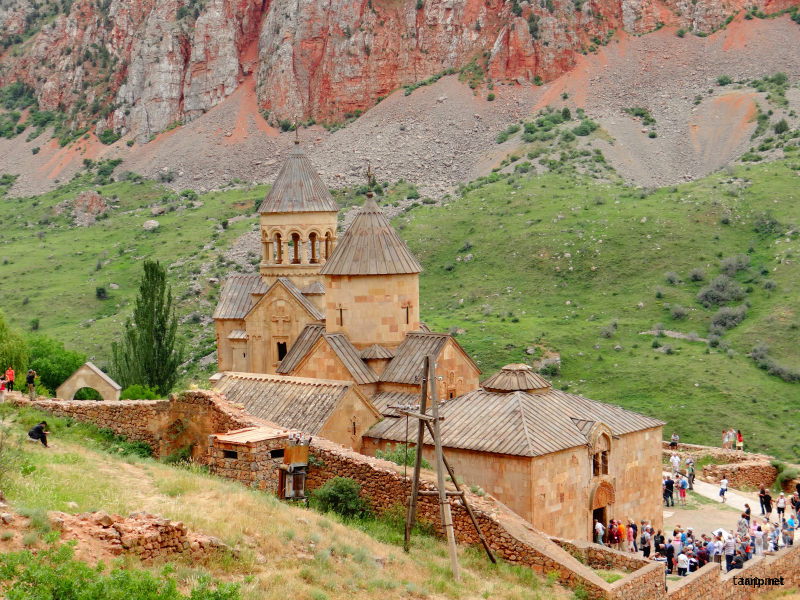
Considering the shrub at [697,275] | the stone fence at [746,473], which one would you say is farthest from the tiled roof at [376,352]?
the shrub at [697,275]

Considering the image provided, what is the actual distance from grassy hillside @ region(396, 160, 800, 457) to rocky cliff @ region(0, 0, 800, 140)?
84.9 ft

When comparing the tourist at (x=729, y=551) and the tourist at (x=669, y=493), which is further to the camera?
the tourist at (x=669, y=493)

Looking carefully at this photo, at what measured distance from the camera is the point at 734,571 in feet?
60.7

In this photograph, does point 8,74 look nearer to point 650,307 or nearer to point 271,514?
point 650,307

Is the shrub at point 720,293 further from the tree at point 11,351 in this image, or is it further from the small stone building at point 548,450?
the tree at point 11,351

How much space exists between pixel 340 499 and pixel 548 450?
528 centimetres

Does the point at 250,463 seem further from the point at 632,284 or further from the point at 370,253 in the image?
the point at 632,284

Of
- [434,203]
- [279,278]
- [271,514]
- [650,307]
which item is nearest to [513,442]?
[271,514]

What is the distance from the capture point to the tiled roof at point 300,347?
2652cm

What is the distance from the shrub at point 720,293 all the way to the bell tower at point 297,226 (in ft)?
74.1

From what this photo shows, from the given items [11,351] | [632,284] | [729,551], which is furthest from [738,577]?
[632,284]

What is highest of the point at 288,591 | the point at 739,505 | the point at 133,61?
the point at 133,61

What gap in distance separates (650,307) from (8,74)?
80.1 m

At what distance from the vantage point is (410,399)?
945 inches
